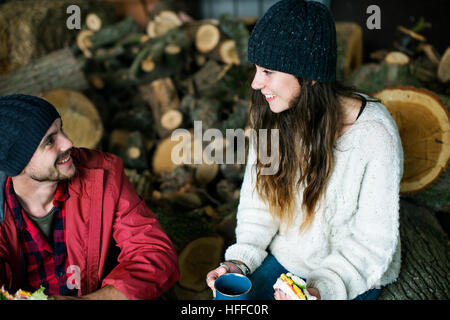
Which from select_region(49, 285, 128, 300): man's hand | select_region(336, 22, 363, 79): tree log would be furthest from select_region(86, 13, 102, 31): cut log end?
select_region(49, 285, 128, 300): man's hand

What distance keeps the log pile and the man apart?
792 mm

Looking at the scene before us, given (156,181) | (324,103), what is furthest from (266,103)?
(156,181)

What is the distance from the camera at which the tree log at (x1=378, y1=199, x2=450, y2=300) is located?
174 cm

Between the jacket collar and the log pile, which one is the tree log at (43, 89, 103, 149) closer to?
the log pile

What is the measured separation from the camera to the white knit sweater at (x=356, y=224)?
4.94ft

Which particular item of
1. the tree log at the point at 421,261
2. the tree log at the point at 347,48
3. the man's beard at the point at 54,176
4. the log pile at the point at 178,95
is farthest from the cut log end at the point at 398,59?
the man's beard at the point at 54,176

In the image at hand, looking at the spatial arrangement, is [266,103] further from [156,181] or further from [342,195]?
[156,181]

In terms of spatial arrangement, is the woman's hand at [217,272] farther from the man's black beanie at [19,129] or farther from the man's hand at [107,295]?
the man's black beanie at [19,129]

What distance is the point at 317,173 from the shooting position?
5.28 ft

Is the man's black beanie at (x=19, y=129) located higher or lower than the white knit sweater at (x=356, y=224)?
higher

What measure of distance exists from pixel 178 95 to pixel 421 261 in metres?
2.74

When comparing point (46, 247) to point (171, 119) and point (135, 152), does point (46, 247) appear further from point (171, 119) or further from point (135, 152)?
point (171, 119)
